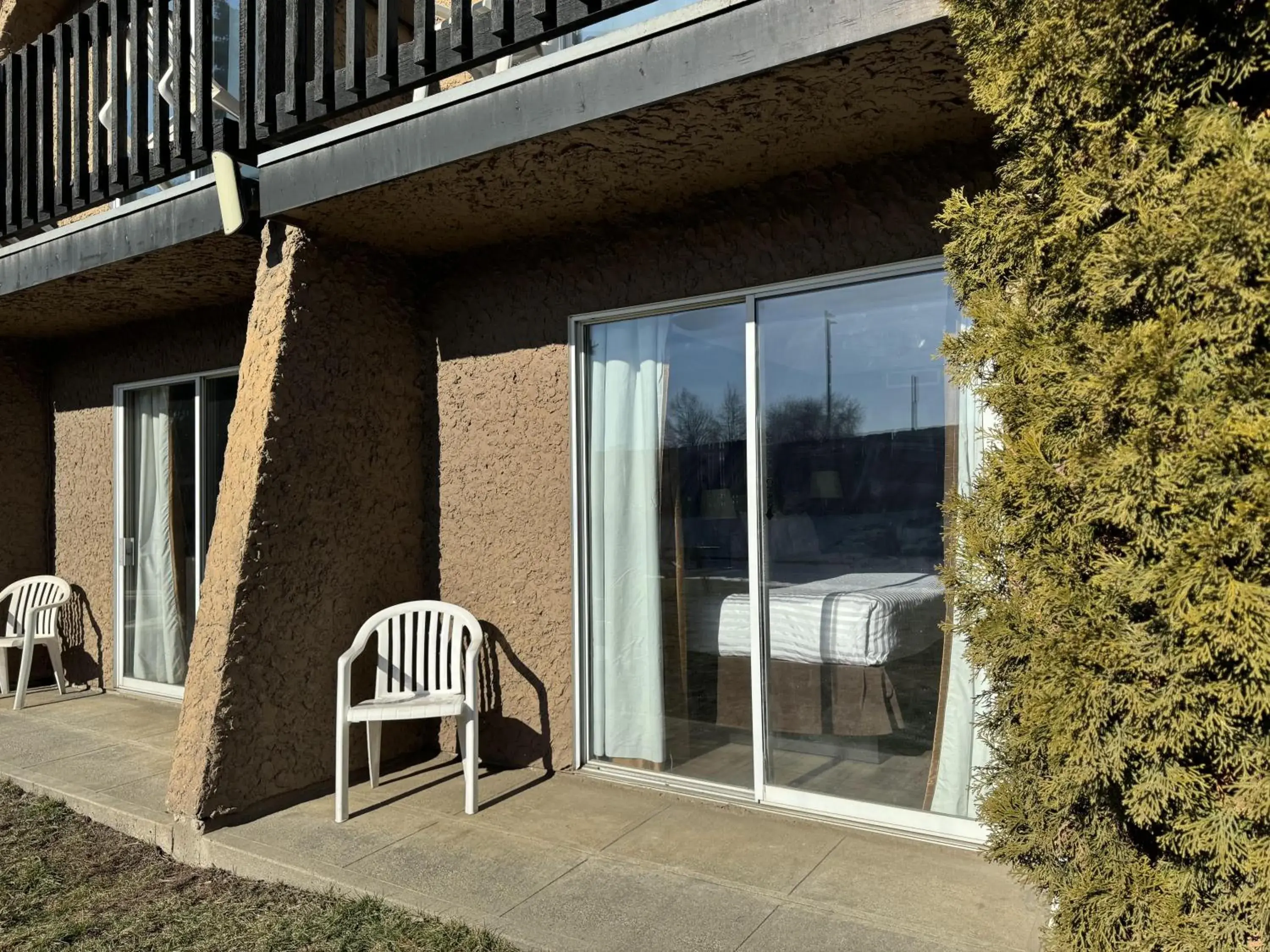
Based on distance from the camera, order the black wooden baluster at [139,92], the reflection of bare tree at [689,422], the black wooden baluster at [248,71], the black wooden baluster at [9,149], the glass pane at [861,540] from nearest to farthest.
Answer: the glass pane at [861,540]
the reflection of bare tree at [689,422]
the black wooden baluster at [248,71]
the black wooden baluster at [139,92]
the black wooden baluster at [9,149]

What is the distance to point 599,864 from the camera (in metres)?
3.82

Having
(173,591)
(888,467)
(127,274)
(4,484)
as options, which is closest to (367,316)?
(127,274)

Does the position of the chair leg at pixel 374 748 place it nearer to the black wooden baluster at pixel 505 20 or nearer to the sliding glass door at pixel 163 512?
the sliding glass door at pixel 163 512

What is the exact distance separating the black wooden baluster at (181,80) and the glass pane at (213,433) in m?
2.21

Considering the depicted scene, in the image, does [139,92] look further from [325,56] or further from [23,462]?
[23,462]

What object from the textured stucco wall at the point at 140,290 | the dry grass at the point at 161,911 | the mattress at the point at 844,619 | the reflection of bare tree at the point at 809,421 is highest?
the textured stucco wall at the point at 140,290

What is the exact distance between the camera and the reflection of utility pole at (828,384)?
4203 millimetres

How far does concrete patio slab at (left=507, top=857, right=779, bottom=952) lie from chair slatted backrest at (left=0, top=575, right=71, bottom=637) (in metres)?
6.07

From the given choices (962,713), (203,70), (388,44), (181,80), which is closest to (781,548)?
(962,713)

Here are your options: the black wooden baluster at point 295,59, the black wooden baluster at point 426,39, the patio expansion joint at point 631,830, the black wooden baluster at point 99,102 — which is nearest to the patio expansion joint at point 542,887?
the patio expansion joint at point 631,830

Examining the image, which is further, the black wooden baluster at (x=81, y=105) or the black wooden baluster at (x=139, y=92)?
the black wooden baluster at (x=81, y=105)

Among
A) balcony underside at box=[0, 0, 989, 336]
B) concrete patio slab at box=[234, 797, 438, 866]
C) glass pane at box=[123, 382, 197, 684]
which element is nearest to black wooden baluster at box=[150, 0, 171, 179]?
balcony underside at box=[0, 0, 989, 336]

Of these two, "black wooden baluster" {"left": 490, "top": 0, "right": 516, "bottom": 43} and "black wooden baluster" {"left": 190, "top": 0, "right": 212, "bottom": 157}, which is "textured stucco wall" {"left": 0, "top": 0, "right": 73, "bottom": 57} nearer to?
"black wooden baluster" {"left": 190, "top": 0, "right": 212, "bottom": 157}

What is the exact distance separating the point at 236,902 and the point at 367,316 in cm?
317
